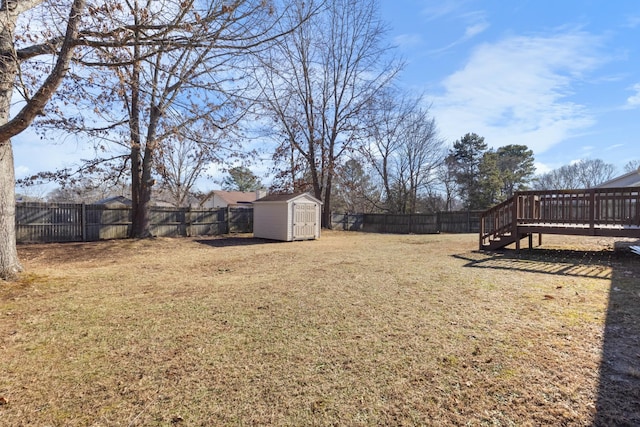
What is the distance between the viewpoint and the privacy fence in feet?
37.5

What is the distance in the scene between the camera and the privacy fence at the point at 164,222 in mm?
11422

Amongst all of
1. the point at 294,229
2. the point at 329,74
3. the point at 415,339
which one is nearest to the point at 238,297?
the point at 415,339

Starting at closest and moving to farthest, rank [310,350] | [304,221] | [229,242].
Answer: [310,350] < [229,242] < [304,221]

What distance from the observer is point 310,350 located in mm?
2723

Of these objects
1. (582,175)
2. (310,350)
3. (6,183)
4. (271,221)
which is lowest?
(310,350)

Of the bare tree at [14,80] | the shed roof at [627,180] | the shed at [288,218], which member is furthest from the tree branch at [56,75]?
the shed roof at [627,180]

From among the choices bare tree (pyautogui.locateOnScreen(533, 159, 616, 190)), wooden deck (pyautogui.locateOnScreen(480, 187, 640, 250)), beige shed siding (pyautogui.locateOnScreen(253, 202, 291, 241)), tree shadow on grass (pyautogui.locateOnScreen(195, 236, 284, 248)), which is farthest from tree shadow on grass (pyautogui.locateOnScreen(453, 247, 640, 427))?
bare tree (pyautogui.locateOnScreen(533, 159, 616, 190))

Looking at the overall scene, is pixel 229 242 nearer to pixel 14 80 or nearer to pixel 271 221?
pixel 271 221

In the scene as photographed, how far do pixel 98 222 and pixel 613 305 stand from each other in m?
15.1

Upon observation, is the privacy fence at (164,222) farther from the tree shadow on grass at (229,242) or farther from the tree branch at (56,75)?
the tree branch at (56,75)

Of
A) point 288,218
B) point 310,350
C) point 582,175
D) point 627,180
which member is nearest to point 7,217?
point 310,350

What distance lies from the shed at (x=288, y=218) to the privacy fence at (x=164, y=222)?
2364 mm

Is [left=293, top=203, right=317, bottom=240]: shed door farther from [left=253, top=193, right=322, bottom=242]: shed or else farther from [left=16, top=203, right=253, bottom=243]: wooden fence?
[left=16, top=203, right=253, bottom=243]: wooden fence

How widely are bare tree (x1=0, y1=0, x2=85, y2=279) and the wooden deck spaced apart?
9.80 metres
